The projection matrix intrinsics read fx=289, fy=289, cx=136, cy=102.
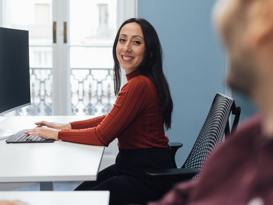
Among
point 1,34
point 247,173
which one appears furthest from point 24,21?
point 247,173

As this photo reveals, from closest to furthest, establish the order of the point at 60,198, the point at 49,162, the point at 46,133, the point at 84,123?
the point at 60,198
the point at 49,162
the point at 46,133
the point at 84,123

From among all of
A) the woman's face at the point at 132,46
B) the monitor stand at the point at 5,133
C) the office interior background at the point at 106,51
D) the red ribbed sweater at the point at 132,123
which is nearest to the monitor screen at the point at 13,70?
the monitor stand at the point at 5,133

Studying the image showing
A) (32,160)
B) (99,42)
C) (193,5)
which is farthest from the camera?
(99,42)

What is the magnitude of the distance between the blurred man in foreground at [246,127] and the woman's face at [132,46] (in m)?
1.04

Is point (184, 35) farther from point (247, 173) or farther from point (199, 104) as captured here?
point (247, 173)

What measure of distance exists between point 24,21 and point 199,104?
5.83 ft

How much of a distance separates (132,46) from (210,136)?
2.06 feet

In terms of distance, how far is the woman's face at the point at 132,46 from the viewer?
146 centimetres

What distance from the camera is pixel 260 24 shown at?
0.25 meters

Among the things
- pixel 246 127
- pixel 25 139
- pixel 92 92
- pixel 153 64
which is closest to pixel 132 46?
pixel 153 64

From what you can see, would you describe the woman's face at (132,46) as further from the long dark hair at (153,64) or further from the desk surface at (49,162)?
the desk surface at (49,162)

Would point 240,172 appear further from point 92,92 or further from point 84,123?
point 92,92

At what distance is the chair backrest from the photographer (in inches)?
42.9

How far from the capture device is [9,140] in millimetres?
1329
